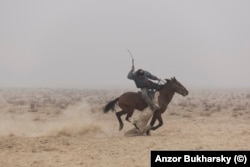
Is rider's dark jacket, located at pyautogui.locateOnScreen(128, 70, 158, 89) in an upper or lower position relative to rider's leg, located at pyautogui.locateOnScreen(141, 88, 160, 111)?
upper

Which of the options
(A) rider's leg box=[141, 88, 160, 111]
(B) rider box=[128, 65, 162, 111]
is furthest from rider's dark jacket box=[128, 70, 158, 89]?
(A) rider's leg box=[141, 88, 160, 111]

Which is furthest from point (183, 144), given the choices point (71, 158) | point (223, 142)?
point (71, 158)

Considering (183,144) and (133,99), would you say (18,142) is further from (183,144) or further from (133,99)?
(183,144)

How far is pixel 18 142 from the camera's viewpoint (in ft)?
48.4

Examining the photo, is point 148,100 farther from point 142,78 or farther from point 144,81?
point 142,78

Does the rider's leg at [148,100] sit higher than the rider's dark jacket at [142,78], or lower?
lower

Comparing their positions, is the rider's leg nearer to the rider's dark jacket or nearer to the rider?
the rider

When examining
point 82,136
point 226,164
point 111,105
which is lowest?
point 226,164

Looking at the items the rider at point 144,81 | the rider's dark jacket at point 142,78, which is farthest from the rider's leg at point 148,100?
the rider's dark jacket at point 142,78

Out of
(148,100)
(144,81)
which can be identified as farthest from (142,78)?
(148,100)

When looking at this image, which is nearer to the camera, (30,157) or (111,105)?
(30,157)

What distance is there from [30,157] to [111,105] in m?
5.30

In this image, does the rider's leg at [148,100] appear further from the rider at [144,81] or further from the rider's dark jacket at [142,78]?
the rider's dark jacket at [142,78]

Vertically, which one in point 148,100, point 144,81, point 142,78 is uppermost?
point 142,78
